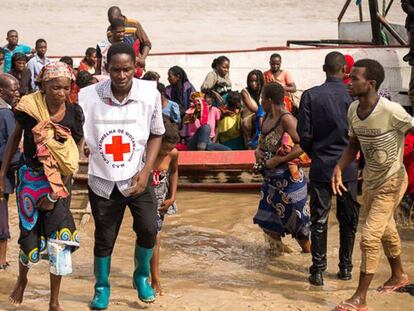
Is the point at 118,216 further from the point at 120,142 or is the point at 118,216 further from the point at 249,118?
the point at 249,118

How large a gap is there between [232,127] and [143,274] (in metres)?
5.64

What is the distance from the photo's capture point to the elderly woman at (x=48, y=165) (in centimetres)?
548

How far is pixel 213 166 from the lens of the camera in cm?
1052

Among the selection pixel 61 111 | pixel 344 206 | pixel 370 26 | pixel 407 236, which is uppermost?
pixel 370 26

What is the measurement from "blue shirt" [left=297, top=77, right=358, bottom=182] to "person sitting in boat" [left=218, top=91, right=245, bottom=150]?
457 cm

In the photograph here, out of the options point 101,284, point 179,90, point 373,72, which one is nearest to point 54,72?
point 101,284

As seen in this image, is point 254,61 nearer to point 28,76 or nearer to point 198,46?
point 28,76

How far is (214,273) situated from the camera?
7129 mm

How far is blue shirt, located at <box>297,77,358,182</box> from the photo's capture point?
6621 millimetres

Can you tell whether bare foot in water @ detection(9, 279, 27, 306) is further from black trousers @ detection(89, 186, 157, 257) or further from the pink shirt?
the pink shirt

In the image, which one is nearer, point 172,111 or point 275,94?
point 275,94

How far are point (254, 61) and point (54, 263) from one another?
9.63 m

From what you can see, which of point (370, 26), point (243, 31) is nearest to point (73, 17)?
point (243, 31)

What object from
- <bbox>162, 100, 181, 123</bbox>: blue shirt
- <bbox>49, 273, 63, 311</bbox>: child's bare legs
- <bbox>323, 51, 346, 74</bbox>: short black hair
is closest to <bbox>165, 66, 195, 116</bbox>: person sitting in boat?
<bbox>162, 100, 181, 123</bbox>: blue shirt
